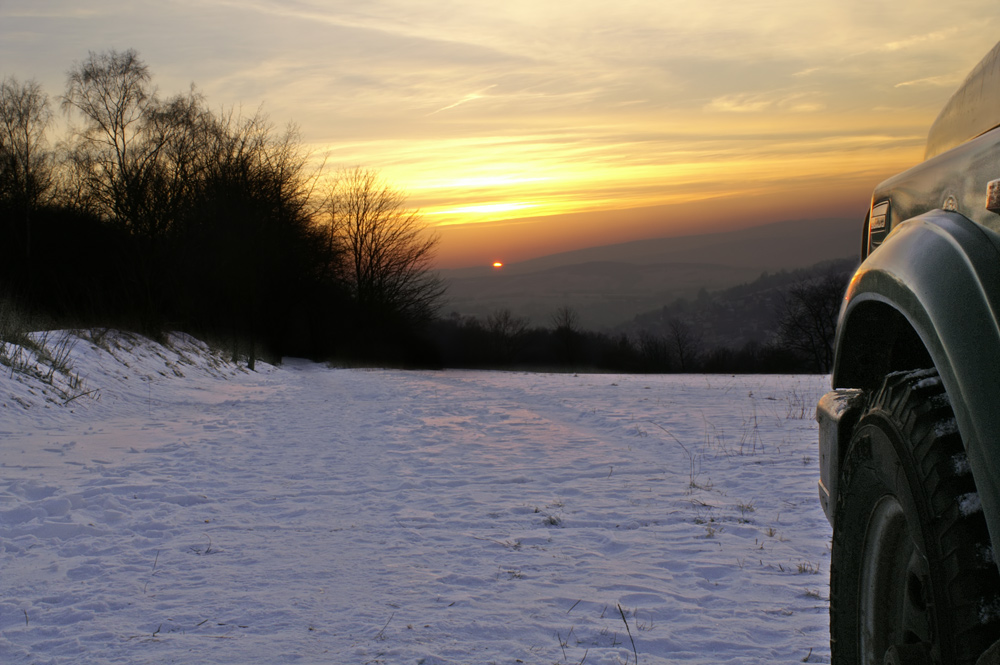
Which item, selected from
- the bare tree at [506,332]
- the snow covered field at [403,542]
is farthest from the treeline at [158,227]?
the bare tree at [506,332]

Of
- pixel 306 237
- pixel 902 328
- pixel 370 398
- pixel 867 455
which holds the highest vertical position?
pixel 306 237

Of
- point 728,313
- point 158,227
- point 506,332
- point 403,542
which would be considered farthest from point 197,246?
point 728,313

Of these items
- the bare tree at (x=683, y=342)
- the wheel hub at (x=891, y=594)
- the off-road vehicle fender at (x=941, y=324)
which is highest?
the off-road vehicle fender at (x=941, y=324)

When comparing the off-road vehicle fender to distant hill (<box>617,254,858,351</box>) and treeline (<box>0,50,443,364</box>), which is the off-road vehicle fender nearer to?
treeline (<box>0,50,443,364</box>)

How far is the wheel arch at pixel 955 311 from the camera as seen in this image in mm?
1308

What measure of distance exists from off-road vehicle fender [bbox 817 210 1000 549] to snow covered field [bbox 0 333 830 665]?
1.64 metres

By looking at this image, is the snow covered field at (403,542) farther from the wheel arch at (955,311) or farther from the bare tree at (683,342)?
the bare tree at (683,342)

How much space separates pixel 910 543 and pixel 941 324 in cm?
54

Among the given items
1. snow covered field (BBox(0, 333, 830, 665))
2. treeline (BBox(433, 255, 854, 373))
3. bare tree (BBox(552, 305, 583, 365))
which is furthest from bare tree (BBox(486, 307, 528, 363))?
snow covered field (BBox(0, 333, 830, 665))

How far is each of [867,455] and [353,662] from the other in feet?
7.40

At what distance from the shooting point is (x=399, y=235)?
169 ft

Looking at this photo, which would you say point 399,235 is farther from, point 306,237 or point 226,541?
point 226,541

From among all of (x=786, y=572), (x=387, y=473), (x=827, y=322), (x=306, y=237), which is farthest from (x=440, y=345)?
(x=786, y=572)

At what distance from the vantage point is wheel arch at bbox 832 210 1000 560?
1308 millimetres
